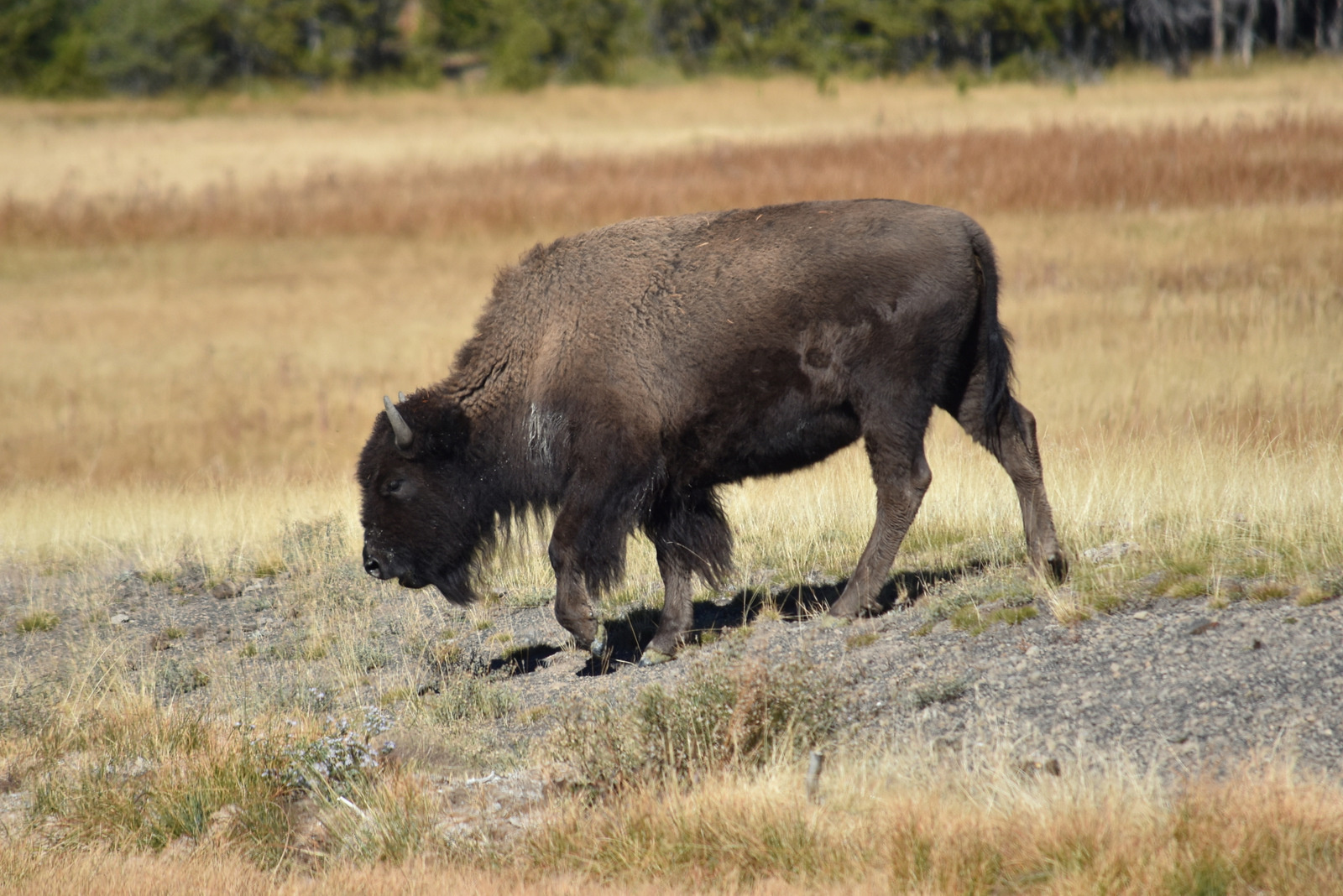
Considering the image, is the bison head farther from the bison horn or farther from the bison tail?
the bison tail

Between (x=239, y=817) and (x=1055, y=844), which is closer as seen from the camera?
(x=1055, y=844)

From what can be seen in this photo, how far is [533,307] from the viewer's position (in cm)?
691

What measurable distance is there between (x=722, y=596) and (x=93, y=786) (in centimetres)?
375

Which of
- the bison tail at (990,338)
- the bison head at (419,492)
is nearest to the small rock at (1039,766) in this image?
the bison tail at (990,338)

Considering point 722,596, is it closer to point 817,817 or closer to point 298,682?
point 298,682

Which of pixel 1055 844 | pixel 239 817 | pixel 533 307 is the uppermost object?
pixel 533 307

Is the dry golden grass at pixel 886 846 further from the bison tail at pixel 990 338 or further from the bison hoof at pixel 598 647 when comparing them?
the bison tail at pixel 990 338

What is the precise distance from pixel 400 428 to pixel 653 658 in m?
1.77

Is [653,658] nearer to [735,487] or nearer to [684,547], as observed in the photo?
[684,547]

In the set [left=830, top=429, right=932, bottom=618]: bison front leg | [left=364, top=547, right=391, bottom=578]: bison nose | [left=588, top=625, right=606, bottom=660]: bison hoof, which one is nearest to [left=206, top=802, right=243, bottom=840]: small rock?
[left=588, top=625, right=606, bottom=660]: bison hoof

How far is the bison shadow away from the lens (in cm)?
676

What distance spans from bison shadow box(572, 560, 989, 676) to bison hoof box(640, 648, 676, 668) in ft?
0.34

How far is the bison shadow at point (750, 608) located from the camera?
6762mm

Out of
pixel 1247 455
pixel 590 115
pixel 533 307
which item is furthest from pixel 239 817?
pixel 590 115
